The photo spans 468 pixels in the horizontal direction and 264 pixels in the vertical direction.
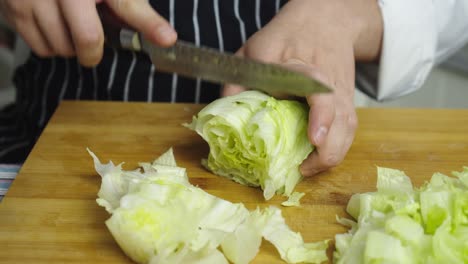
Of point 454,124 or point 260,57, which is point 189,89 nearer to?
point 260,57

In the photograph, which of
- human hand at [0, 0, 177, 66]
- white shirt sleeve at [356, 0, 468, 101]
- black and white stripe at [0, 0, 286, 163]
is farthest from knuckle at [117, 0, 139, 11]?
white shirt sleeve at [356, 0, 468, 101]

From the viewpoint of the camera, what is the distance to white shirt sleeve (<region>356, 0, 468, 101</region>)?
1.53 metres

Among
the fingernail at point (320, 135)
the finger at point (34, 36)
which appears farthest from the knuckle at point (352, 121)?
the finger at point (34, 36)

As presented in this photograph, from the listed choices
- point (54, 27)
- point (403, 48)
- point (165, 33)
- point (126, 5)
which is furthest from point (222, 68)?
point (403, 48)

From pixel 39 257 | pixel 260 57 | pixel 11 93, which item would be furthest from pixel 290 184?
pixel 11 93

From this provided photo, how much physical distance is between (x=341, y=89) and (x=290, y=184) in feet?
0.83

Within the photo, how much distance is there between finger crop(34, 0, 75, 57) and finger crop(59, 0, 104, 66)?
4 centimetres

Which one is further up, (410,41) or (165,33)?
(165,33)

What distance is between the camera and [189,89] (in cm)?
164

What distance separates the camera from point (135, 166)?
130 cm

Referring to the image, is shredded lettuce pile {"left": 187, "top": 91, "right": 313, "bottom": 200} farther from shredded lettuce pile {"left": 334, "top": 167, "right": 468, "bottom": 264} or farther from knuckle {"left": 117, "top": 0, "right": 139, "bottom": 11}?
knuckle {"left": 117, "top": 0, "right": 139, "bottom": 11}

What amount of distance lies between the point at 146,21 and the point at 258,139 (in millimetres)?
311

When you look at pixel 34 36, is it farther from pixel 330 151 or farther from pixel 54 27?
pixel 330 151

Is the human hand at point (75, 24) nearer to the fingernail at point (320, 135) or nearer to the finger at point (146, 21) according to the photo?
the finger at point (146, 21)
